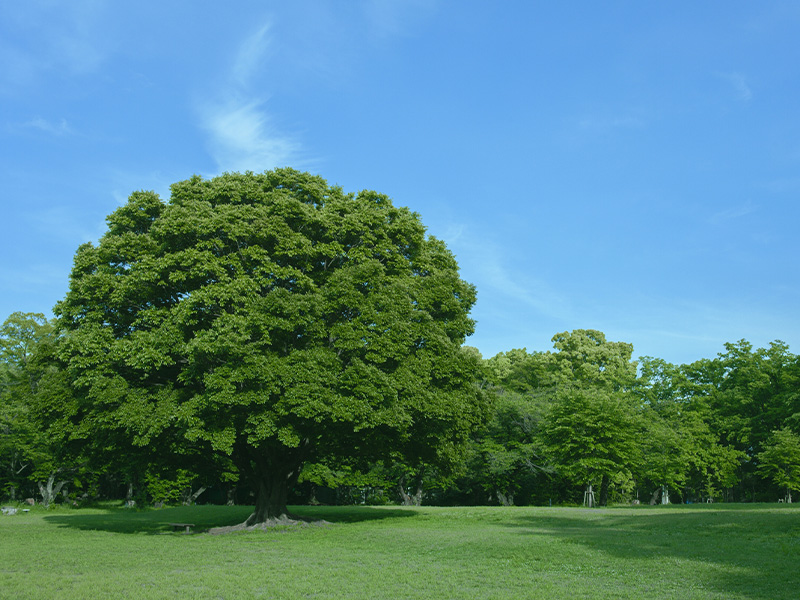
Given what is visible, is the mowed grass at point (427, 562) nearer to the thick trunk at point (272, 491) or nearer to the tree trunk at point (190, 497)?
the thick trunk at point (272, 491)

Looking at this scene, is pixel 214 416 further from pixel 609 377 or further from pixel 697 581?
pixel 609 377

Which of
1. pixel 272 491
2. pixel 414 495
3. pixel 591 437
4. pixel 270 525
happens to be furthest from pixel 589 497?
pixel 270 525

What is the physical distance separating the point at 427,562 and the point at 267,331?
30.9ft

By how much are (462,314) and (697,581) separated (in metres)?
15.8

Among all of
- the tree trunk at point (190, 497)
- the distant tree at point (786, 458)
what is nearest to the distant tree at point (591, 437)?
the distant tree at point (786, 458)

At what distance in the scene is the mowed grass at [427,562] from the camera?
372 inches

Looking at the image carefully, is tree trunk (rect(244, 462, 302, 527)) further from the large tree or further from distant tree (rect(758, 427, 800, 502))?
distant tree (rect(758, 427, 800, 502))

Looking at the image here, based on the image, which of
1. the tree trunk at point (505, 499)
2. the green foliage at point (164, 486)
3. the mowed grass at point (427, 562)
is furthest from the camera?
the tree trunk at point (505, 499)

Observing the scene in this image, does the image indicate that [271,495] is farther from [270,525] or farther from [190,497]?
[190,497]

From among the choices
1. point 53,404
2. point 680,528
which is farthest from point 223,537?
point 680,528

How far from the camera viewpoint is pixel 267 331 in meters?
19.2

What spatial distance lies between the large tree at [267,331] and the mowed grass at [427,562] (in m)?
3.45

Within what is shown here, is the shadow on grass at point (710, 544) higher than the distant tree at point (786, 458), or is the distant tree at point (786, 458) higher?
the distant tree at point (786, 458)

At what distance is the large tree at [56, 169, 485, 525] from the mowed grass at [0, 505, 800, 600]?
3450 millimetres
